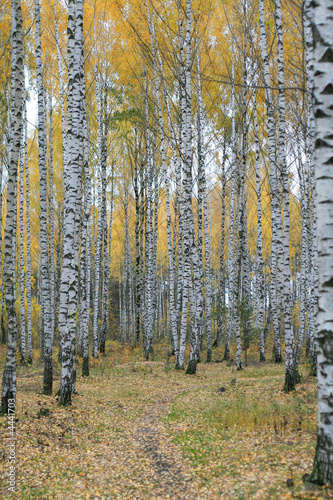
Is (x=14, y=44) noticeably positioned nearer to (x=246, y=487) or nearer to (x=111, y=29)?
(x=246, y=487)

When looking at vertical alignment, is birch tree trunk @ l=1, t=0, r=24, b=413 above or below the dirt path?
above

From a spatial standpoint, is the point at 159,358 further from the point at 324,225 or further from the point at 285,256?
the point at 324,225

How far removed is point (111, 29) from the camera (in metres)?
12.8

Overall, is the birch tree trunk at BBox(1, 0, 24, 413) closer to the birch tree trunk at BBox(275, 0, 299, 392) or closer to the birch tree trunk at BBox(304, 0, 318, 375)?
the birch tree trunk at BBox(304, 0, 318, 375)

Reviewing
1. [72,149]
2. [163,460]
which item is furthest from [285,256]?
[72,149]

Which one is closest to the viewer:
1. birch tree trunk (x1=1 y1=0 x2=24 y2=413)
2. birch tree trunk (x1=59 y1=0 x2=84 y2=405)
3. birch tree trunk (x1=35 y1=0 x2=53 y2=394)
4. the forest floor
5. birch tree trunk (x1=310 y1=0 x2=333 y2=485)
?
birch tree trunk (x1=310 y1=0 x2=333 y2=485)

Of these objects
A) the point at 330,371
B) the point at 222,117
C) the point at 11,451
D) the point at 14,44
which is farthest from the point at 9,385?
the point at 222,117

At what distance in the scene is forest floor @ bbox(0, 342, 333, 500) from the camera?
3.75 m

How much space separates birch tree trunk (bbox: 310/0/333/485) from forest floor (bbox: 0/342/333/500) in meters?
0.39

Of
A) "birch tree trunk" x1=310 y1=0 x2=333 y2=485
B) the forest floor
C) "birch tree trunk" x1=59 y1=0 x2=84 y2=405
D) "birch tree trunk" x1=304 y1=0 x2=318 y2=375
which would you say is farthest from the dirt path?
"birch tree trunk" x1=304 y1=0 x2=318 y2=375

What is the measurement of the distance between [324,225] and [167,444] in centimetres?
419

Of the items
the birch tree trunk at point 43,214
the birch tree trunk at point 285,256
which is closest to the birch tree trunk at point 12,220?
the birch tree trunk at point 43,214

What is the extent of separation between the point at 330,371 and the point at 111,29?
14.0 meters

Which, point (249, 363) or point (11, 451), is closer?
point (11, 451)
